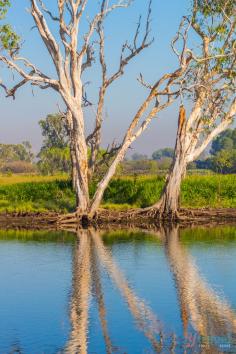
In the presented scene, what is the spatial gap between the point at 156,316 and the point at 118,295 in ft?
8.96

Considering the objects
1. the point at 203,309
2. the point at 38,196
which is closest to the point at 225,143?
the point at 38,196

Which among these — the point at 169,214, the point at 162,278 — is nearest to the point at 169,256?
the point at 162,278

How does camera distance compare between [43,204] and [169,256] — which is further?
[43,204]

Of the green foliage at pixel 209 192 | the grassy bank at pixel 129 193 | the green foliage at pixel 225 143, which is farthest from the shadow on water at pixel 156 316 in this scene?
the green foliage at pixel 225 143

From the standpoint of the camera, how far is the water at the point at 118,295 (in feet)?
44.8

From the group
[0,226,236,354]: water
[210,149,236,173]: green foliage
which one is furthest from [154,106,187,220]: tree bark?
[0,226,236,354]: water

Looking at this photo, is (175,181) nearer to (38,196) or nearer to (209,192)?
(209,192)

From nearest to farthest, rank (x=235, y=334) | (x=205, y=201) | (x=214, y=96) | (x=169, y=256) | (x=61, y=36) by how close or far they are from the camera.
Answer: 1. (x=235, y=334)
2. (x=169, y=256)
3. (x=61, y=36)
4. (x=214, y=96)
5. (x=205, y=201)

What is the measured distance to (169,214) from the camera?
38.6 m

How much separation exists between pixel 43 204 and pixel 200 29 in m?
13.1

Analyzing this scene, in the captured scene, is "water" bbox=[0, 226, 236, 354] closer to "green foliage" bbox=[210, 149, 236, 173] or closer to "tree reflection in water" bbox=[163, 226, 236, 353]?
"tree reflection in water" bbox=[163, 226, 236, 353]

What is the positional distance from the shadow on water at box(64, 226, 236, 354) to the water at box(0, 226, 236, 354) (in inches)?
0.8

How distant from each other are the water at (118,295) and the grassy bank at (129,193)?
11444 mm

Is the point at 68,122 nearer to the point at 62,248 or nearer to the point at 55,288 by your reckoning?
the point at 62,248
